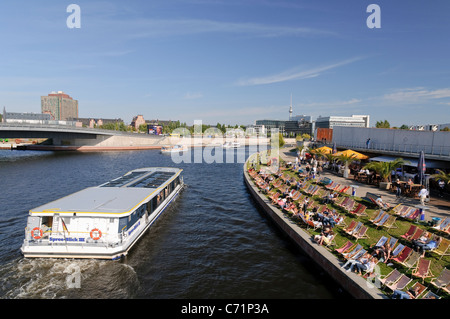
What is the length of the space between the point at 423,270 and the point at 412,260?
94cm

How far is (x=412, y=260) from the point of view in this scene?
1226cm

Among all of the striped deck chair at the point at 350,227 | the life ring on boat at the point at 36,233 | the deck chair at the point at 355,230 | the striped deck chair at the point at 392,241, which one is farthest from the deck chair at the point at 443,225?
the life ring on boat at the point at 36,233

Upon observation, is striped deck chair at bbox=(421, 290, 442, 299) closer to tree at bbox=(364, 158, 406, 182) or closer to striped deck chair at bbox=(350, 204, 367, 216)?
striped deck chair at bbox=(350, 204, 367, 216)

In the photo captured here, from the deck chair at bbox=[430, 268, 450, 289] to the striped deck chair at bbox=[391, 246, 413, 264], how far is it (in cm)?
163

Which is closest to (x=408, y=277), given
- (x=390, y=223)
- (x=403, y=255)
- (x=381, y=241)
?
(x=403, y=255)

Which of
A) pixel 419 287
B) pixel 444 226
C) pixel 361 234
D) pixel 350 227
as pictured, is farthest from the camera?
pixel 350 227

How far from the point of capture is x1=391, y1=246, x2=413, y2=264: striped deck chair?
1244 cm

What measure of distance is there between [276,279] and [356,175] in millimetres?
20712

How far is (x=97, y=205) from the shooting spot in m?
16.1

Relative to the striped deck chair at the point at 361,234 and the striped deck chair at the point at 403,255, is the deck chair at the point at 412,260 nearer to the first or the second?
the striped deck chair at the point at 403,255

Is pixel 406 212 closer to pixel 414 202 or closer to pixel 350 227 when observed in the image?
pixel 414 202

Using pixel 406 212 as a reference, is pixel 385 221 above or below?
below

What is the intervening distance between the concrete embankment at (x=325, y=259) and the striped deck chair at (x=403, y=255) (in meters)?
2.48
